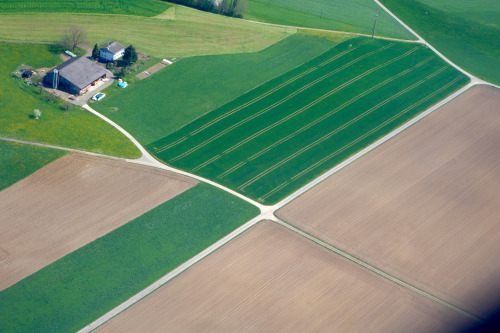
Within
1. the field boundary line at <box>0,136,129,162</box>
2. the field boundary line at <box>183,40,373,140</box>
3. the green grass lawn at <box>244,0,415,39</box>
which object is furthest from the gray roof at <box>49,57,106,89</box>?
the green grass lawn at <box>244,0,415,39</box>

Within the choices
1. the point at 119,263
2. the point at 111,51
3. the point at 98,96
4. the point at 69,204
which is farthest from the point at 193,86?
the point at 119,263

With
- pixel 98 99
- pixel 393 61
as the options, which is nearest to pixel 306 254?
pixel 98 99

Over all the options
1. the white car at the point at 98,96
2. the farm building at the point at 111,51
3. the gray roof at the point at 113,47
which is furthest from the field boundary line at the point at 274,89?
the gray roof at the point at 113,47

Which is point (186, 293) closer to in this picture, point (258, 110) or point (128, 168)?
point (128, 168)

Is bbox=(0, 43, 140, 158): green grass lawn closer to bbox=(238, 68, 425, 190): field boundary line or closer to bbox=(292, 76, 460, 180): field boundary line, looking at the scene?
bbox=(238, 68, 425, 190): field boundary line

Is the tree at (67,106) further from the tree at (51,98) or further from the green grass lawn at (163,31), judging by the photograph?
the green grass lawn at (163,31)

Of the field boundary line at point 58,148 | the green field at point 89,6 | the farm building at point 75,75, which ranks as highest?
the green field at point 89,6
